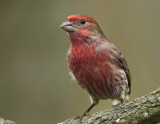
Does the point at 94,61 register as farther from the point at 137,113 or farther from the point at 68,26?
the point at 137,113

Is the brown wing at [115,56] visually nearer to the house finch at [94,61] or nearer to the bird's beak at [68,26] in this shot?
the house finch at [94,61]

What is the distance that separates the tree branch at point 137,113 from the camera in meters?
6.26

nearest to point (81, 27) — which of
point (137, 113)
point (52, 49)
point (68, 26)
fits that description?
point (68, 26)

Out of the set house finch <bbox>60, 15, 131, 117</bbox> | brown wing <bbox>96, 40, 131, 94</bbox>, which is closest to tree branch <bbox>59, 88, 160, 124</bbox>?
house finch <bbox>60, 15, 131, 117</bbox>

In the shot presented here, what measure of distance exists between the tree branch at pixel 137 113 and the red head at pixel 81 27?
1819 millimetres

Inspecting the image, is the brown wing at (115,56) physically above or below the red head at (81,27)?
below

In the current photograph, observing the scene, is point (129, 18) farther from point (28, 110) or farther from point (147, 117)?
point (147, 117)

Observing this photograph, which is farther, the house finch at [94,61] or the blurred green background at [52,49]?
the blurred green background at [52,49]

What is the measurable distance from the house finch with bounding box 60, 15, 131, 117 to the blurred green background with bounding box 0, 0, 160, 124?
914 millimetres

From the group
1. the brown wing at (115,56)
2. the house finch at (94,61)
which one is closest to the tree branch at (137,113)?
the house finch at (94,61)

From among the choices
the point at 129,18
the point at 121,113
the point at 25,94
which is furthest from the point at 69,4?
the point at 121,113

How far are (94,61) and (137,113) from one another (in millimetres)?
1966

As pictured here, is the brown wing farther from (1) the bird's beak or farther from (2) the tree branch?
(2) the tree branch

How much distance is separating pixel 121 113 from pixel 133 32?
3203 millimetres
